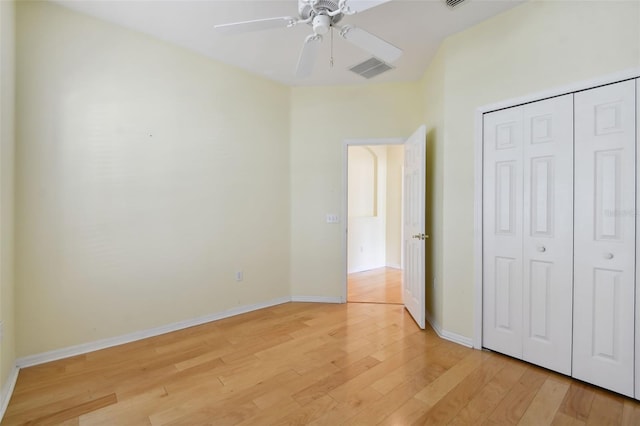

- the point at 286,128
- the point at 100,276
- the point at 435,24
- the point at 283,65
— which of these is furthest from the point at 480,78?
the point at 100,276

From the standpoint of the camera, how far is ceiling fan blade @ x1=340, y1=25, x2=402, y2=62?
5.32ft

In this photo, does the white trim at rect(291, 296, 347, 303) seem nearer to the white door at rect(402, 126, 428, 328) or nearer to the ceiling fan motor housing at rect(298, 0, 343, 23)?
the white door at rect(402, 126, 428, 328)

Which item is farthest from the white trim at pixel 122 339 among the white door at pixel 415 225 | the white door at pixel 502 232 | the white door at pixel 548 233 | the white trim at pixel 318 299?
the white door at pixel 548 233

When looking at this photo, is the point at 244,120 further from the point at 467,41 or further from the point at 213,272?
the point at 467,41

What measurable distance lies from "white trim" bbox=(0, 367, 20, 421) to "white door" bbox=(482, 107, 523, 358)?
3461mm

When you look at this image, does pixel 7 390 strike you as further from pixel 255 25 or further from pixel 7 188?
pixel 255 25

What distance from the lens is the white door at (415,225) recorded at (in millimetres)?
2908

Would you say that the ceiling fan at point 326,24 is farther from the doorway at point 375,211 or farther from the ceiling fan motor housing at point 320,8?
the doorway at point 375,211

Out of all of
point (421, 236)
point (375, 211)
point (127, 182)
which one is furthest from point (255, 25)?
point (375, 211)

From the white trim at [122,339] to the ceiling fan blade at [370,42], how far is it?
2.98 m

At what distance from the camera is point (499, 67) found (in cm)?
238

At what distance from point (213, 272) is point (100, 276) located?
40.0 inches

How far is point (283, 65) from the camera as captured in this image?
324cm

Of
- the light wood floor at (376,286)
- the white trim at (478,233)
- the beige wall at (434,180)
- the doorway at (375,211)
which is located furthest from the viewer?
the doorway at (375,211)
